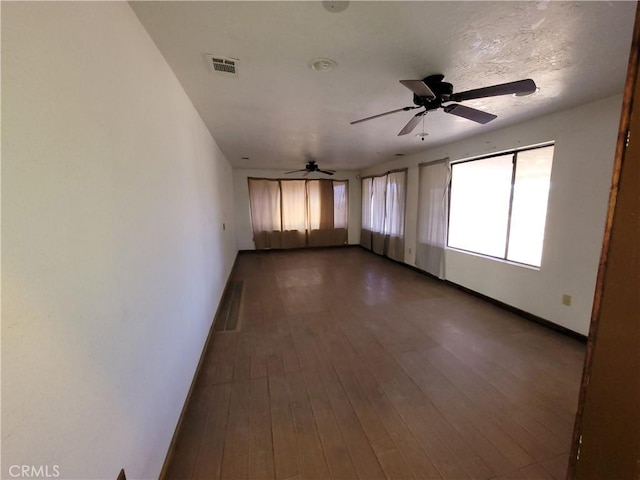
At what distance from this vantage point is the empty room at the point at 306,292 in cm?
67

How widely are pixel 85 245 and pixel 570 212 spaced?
3915mm

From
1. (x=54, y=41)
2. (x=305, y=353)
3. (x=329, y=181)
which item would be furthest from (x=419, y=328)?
(x=329, y=181)

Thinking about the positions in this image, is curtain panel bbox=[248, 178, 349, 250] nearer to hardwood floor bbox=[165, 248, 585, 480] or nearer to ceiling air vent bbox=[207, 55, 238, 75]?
hardwood floor bbox=[165, 248, 585, 480]

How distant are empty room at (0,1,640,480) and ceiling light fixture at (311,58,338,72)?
0.05ft

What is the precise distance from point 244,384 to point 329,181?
19.8 feet

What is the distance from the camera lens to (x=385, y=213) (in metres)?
6.04

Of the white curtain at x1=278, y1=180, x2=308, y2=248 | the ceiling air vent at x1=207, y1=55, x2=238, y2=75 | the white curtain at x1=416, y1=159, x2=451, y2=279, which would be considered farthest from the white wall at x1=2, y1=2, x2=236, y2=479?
the white curtain at x1=278, y1=180, x2=308, y2=248

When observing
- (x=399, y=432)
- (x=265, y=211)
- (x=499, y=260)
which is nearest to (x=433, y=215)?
(x=499, y=260)

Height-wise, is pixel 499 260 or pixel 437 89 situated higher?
pixel 437 89

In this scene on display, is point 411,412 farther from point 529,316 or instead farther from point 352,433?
point 529,316

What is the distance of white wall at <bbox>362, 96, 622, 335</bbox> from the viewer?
7.84 ft

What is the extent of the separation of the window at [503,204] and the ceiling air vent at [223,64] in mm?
3478

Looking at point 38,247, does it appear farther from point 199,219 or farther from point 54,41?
point 199,219

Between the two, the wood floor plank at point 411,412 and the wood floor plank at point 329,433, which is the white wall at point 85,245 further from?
the wood floor plank at point 411,412
